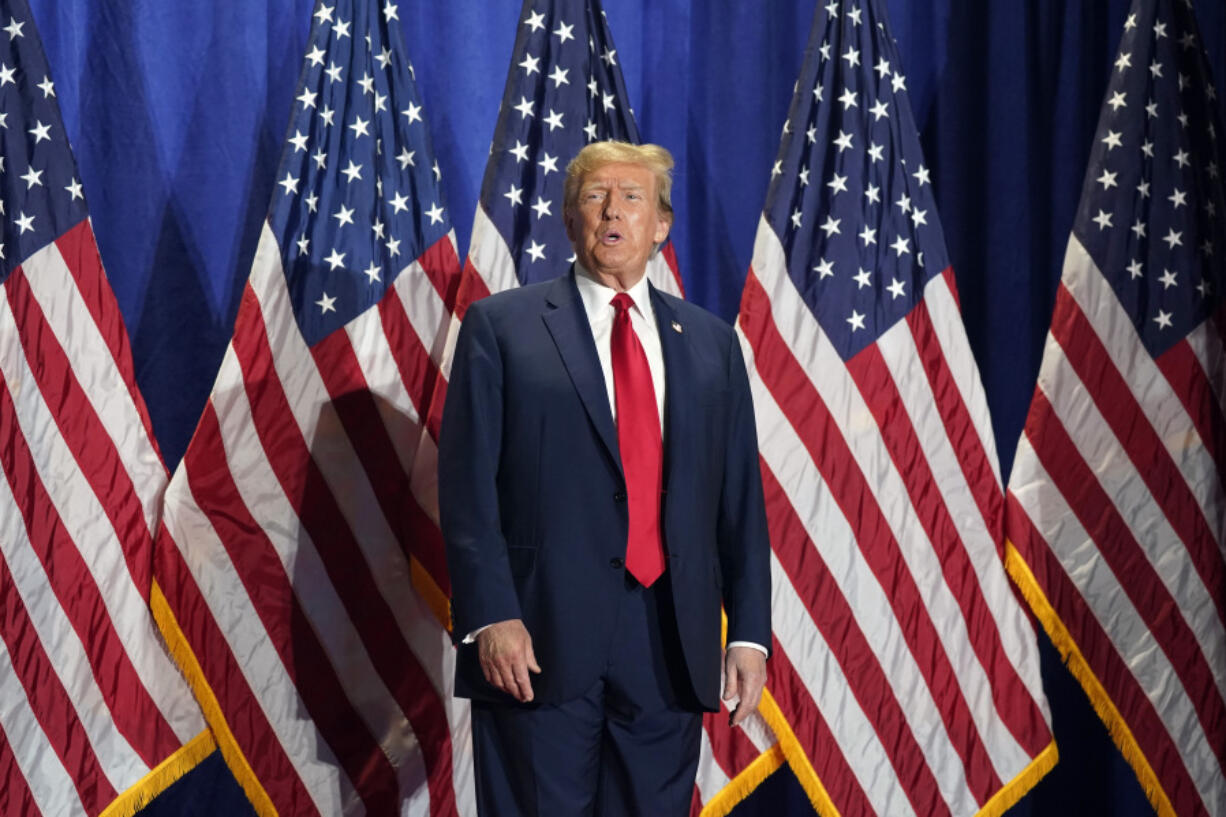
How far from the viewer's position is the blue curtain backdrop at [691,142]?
3.15 m

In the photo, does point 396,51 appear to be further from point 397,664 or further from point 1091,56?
point 1091,56

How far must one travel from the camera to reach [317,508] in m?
2.86

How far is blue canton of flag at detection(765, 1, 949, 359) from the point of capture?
3.11 meters

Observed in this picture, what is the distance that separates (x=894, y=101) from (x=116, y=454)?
73.4 inches

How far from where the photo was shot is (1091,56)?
11.7 ft

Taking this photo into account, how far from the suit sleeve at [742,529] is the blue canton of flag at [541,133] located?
0.76 m

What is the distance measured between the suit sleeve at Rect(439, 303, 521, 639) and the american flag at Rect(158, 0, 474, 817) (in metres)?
0.75

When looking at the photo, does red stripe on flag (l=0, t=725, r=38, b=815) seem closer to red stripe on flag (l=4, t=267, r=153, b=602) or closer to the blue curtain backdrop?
red stripe on flag (l=4, t=267, r=153, b=602)

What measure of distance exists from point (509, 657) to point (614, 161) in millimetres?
834

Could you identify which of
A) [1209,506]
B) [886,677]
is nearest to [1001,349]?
[1209,506]

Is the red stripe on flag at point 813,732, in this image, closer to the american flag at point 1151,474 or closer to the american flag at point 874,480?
the american flag at point 874,480

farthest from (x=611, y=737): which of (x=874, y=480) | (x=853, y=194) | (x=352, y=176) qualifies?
(x=853, y=194)

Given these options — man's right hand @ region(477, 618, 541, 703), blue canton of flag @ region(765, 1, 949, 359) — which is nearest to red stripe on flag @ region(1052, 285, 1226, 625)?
blue canton of flag @ region(765, 1, 949, 359)

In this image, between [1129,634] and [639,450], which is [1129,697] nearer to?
[1129,634]
